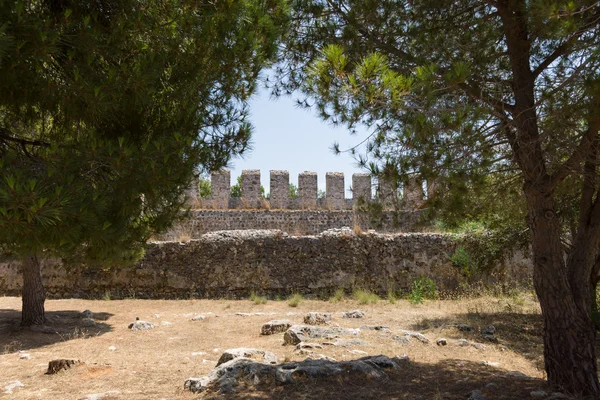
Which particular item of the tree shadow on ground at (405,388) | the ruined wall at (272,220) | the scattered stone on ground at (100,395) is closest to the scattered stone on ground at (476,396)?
the tree shadow on ground at (405,388)

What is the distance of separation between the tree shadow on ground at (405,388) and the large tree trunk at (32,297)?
5.20 metres

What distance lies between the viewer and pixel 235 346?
6730 mm

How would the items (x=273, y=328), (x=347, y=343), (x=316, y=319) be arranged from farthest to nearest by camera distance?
(x=316, y=319), (x=273, y=328), (x=347, y=343)

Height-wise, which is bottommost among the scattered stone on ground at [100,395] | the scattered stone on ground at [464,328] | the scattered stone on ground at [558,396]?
the scattered stone on ground at [464,328]

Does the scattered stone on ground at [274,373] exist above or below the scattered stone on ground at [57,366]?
above

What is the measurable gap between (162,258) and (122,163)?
28.0 feet

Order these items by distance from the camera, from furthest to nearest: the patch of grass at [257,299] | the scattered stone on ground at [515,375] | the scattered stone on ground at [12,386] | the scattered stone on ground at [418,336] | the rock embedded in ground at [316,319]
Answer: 1. the patch of grass at [257,299]
2. the rock embedded in ground at [316,319]
3. the scattered stone on ground at [418,336]
4. the scattered stone on ground at [515,375]
5. the scattered stone on ground at [12,386]

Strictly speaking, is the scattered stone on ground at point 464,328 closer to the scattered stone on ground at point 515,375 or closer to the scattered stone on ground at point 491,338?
the scattered stone on ground at point 491,338

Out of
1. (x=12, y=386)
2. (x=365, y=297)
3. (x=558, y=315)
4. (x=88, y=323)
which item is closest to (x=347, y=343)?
(x=558, y=315)

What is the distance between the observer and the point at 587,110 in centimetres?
366

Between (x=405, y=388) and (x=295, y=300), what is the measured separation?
6189 millimetres

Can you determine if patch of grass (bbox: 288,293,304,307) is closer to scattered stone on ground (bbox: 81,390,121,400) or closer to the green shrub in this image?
the green shrub

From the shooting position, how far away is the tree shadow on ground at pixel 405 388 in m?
4.30

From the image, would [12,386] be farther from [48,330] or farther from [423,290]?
[423,290]
